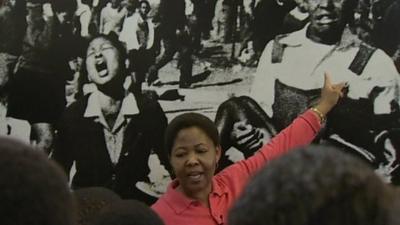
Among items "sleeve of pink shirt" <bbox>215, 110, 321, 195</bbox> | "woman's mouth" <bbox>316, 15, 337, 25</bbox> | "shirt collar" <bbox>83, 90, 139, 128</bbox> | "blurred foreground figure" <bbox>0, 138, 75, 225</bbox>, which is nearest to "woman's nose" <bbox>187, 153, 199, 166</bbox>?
"sleeve of pink shirt" <bbox>215, 110, 321, 195</bbox>

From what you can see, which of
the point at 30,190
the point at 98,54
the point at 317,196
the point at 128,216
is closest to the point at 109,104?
the point at 98,54

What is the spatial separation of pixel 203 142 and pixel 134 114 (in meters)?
0.28

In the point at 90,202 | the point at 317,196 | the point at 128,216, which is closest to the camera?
the point at 317,196

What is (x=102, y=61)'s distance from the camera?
1725mm

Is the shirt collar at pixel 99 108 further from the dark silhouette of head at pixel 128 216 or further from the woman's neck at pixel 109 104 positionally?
the dark silhouette of head at pixel 128 216

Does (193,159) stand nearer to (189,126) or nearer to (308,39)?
(189,126)

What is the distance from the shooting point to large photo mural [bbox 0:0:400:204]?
5.20ft

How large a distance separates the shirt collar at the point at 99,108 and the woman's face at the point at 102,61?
5 cm

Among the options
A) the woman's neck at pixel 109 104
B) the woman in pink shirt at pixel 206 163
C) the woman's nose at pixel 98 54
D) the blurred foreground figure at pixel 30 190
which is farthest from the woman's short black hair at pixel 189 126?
the blurred foreground figure at pixel 30 190

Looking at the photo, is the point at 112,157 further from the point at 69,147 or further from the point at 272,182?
the point at 272,182

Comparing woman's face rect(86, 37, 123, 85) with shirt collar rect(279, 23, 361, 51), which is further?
woman's face rect(86, 37, 123, 85)

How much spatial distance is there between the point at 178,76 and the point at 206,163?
30cm

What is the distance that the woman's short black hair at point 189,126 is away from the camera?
1.53 meters

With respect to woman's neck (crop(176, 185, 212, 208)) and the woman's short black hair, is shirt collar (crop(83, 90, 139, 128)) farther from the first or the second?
woman's neck (crop(176, 185, 212, 208))
